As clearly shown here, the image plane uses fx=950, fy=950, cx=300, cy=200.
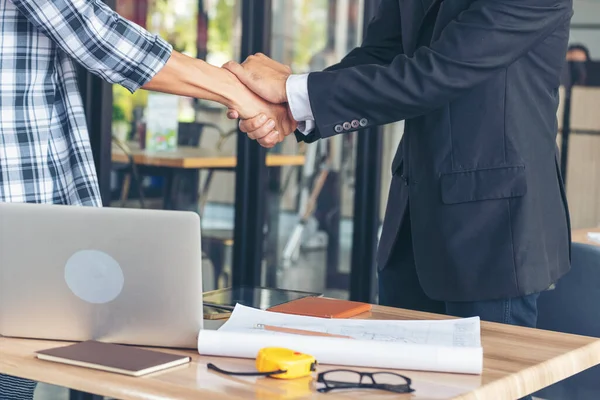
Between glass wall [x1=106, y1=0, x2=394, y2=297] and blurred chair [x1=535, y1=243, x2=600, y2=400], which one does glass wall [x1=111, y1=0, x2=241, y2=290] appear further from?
blurred chair [x1=535, y1=243, x2=600, y2=400]

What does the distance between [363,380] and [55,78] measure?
0.89 meters

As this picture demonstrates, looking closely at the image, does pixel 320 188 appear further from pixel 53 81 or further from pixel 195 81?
pixel 53 81

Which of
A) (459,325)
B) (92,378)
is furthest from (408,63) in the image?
(92,378)

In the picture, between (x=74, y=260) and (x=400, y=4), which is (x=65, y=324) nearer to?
(x=74, y=260)

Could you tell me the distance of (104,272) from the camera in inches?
51.8

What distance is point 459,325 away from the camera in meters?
1.49

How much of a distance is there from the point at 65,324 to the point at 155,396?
29 centimetres

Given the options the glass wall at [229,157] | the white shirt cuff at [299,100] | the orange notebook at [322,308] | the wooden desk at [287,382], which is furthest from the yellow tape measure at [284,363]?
the glass wall at [229,157]

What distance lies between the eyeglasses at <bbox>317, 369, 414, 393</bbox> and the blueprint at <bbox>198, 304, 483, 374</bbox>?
0.04 m

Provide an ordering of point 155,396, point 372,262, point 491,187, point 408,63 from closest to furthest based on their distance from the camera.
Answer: point 155,396 → point 491,187 → point 408,63 → point 372,262

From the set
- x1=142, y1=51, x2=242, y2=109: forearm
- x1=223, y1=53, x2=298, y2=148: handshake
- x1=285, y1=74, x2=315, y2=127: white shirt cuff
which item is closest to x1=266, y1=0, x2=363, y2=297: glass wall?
x1=223, y1=53, x2=298, y2=148: handshake

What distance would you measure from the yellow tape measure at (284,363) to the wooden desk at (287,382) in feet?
0.04

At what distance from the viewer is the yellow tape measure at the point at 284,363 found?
1212mm

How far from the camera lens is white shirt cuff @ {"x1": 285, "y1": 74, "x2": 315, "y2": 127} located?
6.68 feet
